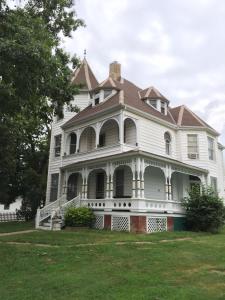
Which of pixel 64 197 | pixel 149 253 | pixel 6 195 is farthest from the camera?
pixel 6 195

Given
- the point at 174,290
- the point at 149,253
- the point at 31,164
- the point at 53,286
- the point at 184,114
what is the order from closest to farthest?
the point at 174,290
the point at 53,286
the point at 149,253
the point at 184,114
the point at 31,164

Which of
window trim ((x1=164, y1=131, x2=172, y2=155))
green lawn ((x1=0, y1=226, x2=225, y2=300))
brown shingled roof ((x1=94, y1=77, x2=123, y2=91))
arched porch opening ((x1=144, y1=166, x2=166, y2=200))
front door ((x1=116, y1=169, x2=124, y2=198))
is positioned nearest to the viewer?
green lawn ((x1=0, y1=226, x2=225, y2=300))

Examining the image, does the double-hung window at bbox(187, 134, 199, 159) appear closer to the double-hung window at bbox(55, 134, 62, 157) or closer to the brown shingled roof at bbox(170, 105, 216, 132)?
the brown shingled roof at bbox(170, 105, 216, 132)

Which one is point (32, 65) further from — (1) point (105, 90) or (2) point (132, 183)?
(1) point (105, 90)

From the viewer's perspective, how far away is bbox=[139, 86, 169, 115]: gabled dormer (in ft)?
82.8

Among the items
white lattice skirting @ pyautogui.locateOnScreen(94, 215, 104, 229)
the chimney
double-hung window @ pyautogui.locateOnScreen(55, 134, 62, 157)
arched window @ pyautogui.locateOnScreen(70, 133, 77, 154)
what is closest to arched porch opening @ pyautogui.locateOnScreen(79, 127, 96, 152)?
arched window @ pyautogui.locateOnScreen(70, 133, 77, 154)

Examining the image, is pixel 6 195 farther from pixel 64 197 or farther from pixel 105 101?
pixel 105 101

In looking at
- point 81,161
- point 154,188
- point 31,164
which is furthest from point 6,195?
point 154,188

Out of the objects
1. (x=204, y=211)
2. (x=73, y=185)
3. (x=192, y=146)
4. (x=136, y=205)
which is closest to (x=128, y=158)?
(x=136, y=205)

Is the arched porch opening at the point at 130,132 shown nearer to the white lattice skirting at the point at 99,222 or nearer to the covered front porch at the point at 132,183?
the covered front porch at the point at 132,183

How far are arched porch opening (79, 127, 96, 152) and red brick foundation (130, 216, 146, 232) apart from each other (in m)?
8.15

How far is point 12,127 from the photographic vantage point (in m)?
22.8

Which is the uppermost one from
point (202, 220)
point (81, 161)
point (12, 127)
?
point (12, 127)

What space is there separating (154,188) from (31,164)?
53.9 ft
